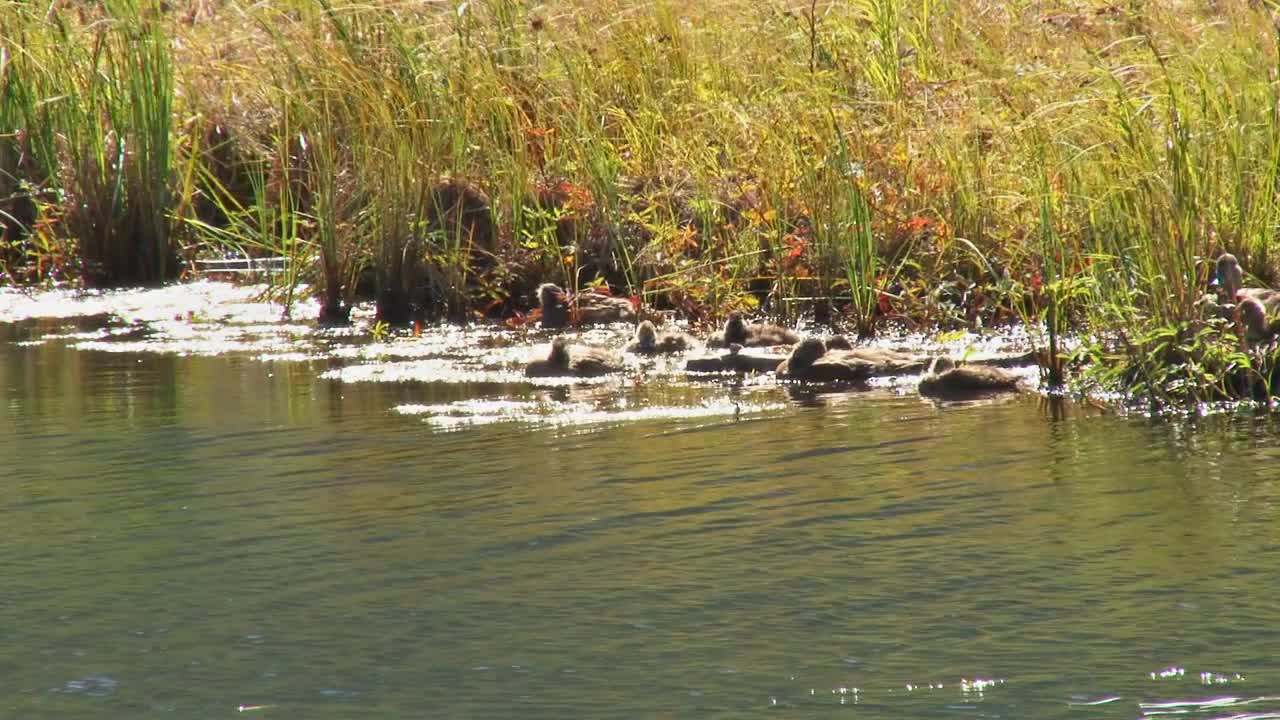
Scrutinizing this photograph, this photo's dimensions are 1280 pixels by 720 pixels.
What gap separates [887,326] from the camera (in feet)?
37.3

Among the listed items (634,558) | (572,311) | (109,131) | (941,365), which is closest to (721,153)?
(572,311)

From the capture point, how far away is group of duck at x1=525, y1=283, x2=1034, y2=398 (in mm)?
9266

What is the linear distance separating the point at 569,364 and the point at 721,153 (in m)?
3.04

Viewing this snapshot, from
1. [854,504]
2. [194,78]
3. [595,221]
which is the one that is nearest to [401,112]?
[595,221]

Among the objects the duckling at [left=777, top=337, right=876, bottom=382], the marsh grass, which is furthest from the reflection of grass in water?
the marsh grass

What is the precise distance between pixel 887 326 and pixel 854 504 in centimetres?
475

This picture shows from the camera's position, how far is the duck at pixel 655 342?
1086 centimetres

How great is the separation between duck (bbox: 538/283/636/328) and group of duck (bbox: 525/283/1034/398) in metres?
0.90

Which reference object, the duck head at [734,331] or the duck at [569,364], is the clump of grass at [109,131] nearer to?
the duck at [569,364]

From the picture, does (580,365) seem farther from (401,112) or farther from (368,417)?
(401,112)

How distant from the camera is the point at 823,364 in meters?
9.76

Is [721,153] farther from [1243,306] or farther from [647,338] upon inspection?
[1243,306]

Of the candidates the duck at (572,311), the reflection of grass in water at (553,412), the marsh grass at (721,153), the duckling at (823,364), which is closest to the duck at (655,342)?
the marsh grass at (721,153)

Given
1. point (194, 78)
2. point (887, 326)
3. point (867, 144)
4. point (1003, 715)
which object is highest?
point (194, 78)
